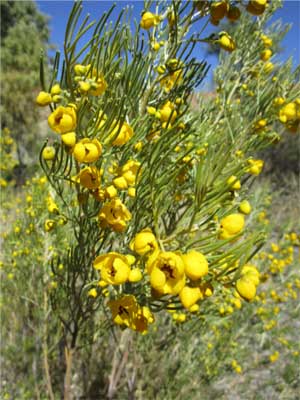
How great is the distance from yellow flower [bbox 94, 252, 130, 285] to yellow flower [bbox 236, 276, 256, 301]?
→ 11.7 inches

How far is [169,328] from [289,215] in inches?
224

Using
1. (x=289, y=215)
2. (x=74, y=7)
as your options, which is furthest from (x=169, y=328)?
(x=289, y=215)

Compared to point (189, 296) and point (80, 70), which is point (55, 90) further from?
point (189, 296)

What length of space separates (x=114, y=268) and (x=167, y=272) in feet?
0.59

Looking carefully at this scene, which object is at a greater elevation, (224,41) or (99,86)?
(224,41)

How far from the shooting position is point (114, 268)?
902mm

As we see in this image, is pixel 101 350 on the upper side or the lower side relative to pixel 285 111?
lower

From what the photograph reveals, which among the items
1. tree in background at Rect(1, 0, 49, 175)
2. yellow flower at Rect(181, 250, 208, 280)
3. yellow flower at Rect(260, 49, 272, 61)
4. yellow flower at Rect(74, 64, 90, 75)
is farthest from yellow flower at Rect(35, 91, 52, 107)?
tree in background at Rect(1, 0, 49, 175)

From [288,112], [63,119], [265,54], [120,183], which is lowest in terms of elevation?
[120,183]

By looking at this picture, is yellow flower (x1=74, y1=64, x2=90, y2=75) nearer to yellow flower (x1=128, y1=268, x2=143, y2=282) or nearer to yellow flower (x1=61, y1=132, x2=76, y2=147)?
yellow flower (x1=61, y1=132, x2=76, y2=147)

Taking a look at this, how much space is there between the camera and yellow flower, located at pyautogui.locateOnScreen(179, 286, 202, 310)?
798mm

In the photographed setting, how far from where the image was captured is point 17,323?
3.98 meters

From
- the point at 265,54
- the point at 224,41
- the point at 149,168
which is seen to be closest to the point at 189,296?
the point at 149,168

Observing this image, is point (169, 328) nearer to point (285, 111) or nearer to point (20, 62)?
point (285, 111)
